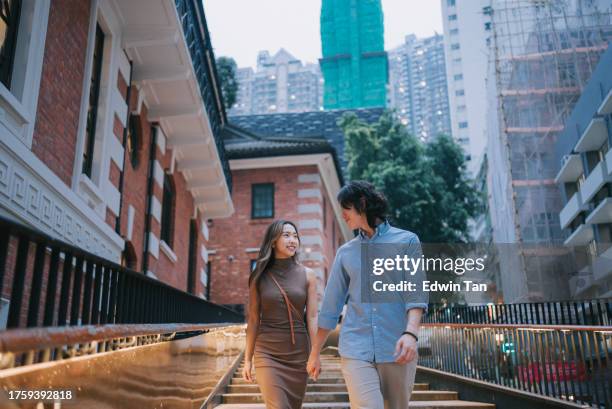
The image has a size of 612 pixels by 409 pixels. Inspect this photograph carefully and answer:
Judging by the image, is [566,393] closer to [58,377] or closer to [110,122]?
[58,377]

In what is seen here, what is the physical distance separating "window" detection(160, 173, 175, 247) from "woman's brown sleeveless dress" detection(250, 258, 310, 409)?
350 inches

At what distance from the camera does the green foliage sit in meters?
30.4

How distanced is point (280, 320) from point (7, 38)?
3945 mm

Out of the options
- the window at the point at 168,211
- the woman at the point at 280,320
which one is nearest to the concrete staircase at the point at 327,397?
the woman at the point at 280,320

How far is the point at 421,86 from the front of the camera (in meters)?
127

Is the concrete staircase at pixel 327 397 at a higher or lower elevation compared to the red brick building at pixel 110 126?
lower

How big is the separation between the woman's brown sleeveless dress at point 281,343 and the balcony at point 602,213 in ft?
72.1

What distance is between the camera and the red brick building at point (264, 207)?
22.1 meters

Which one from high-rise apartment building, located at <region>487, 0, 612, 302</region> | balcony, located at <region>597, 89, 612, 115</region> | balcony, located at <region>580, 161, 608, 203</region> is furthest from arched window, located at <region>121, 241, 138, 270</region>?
balcony, located at <region>580, 161, 608, 203</region>

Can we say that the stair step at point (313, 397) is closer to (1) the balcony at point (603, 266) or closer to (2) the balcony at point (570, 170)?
(1) the balcony at point (603, 266)

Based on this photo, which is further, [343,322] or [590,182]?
[590,182]

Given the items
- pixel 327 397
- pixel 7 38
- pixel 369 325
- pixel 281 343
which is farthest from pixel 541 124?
pixel 369 325

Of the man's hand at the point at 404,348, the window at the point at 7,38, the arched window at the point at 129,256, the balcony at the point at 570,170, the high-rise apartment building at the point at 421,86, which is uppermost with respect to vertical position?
the high-rise apartment building at the point at 421,86
